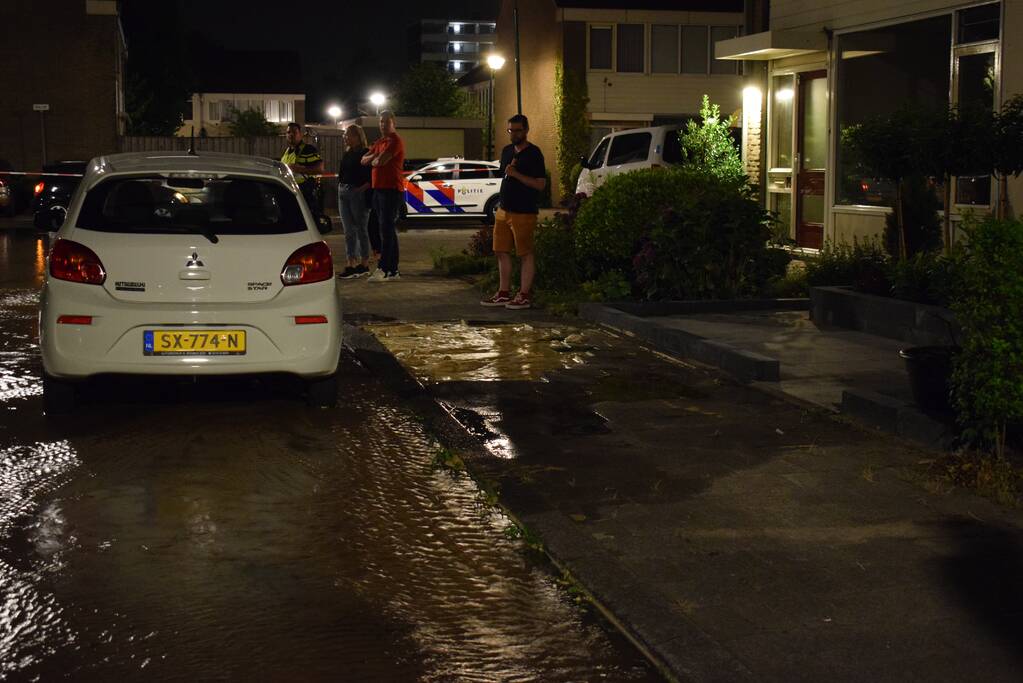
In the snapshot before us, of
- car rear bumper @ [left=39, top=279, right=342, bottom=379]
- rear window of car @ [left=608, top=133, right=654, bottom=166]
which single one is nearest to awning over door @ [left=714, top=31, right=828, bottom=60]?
rear window of car @ [left=608, top=133, right=654, bottom=166]

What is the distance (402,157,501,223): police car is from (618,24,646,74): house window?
16061mm

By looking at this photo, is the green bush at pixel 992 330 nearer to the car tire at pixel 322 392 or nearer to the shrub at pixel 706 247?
the car tire at pixel 322 392

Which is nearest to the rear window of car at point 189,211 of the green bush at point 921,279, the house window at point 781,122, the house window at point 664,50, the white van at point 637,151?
the green bush at point 921,279

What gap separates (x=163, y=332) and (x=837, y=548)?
403 cm

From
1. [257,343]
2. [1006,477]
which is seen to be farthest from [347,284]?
[1006,477]

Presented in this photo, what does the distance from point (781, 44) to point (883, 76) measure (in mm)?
1463

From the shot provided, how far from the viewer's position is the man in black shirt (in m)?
13.1

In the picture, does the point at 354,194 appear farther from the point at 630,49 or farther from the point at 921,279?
the point at 630,49

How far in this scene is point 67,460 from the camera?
23.0 feet

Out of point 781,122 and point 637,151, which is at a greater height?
point 781,122

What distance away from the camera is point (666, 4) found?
150 ft

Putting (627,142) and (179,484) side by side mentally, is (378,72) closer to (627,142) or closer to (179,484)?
(627,142)

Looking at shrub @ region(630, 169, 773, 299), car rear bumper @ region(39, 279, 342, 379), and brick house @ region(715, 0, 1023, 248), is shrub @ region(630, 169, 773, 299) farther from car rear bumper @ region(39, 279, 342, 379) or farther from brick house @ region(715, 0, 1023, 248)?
car rear bumper @ region(39, 279, 342, 379)

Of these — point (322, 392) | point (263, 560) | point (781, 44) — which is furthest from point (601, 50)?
point (263, 560)
